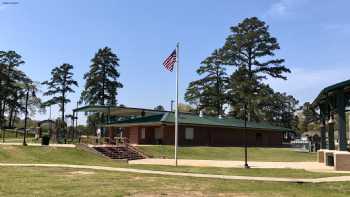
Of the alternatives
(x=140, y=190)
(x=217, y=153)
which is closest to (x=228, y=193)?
(x=140, y=190)

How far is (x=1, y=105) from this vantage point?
8256 cm

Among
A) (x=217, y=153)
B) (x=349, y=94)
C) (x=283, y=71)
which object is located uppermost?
(x=283, y=71)

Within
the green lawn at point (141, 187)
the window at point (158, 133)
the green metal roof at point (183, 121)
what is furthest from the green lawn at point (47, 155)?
the window at point (158, 133)

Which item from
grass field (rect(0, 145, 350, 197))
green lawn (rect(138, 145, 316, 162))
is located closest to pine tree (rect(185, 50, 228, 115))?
green lawn (rect(138, 145, 316, 162))

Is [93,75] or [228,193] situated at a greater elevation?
[93,75]

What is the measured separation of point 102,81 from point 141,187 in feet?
209

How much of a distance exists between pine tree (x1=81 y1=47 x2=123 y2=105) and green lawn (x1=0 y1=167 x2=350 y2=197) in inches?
2347

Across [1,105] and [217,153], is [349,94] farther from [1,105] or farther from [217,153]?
[1,105]

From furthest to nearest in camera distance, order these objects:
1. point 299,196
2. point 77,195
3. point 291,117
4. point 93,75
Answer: point 291,117 → point 93,75 → point 299,196 → point 77,195

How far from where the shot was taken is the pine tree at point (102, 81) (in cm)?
7681

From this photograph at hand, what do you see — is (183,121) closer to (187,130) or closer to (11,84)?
(187,130)

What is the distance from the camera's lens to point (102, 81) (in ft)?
253

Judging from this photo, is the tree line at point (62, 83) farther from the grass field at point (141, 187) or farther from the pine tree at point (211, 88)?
the grass field at point (141, 187)

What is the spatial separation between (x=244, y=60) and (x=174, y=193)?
5670 cm
